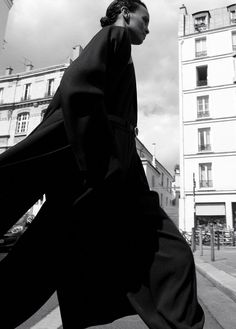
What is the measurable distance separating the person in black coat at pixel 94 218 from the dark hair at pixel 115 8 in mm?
351

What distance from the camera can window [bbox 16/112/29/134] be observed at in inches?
1344

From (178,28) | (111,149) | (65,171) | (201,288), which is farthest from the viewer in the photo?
(178,28)

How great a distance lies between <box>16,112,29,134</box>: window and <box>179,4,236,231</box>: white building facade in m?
15.1

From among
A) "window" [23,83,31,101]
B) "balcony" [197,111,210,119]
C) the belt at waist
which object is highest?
"window" [23,83,31,101]

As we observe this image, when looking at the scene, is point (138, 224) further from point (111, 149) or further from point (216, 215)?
point (216, 215)

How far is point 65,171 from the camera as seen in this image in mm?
1699

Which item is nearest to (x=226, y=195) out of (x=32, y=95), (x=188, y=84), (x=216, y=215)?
(x=216, y=215)

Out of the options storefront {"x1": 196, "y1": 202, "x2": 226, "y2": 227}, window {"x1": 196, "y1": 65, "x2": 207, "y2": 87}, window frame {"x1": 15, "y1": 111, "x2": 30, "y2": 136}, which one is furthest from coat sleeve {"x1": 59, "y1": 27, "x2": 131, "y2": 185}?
window frame {"x1": 15, "y1": 111, "x2": 30, "y2": 136}

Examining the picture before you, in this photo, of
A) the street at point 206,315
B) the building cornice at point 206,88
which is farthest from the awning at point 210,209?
the street at point 206,315

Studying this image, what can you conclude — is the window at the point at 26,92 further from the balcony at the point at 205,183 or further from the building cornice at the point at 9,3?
the balcony at the point at 205,183

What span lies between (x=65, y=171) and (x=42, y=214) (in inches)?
11.2

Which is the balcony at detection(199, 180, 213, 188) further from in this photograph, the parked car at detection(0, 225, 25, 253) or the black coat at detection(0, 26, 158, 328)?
the black coat at detection(0, 26, 158, 328)

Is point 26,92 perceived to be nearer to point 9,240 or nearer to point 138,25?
point 9,240

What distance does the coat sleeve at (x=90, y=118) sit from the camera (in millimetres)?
1545
